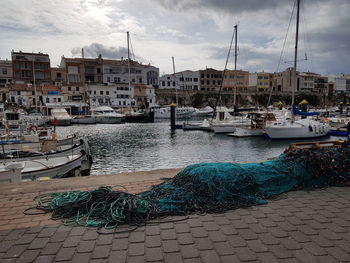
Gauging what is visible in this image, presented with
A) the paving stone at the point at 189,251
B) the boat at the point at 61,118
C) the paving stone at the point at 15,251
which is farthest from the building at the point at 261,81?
the paving stone at the point at 15,251

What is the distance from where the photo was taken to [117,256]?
2977mm

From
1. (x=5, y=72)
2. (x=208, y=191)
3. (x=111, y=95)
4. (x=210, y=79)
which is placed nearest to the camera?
(x=208, y=191)

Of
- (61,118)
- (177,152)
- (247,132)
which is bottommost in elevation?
(177,152)

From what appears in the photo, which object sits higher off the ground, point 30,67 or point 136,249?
point 30,67

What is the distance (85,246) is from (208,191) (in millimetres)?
2097

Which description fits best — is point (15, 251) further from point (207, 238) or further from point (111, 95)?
point (111, 95)

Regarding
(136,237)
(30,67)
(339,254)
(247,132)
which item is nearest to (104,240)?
(136,237)

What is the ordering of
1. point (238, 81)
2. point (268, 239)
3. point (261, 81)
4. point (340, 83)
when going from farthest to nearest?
point (340, 83)
point (261, 81)
point (238, 81)
point (268, 239)

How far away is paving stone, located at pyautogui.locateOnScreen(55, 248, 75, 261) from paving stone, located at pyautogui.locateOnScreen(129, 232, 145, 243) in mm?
676

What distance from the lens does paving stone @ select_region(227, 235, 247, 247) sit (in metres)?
3.20

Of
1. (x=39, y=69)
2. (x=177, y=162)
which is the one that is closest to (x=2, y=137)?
(x=177, y=162)

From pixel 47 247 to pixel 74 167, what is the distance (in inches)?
409

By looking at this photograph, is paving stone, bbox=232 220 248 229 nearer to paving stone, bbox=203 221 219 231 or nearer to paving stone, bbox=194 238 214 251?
paving stone, bbox=203 221 219 231

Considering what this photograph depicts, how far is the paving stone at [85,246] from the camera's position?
3.10 m
